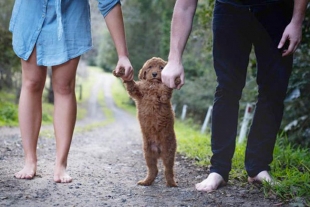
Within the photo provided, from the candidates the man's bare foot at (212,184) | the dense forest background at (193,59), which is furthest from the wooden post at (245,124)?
the man's bare foot at (212,184)

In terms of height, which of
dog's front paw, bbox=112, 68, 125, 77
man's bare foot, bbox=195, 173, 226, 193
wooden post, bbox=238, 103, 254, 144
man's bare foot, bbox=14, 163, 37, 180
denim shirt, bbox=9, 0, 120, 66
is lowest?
wooden post, bbox=238, 103, 254, 144

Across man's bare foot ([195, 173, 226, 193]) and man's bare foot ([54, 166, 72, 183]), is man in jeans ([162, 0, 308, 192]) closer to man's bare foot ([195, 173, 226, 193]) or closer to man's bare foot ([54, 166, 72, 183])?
man's bare foot ([195, 173, 226, 193])

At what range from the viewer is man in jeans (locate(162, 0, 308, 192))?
2787 millimetres

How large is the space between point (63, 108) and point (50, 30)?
0.61 metres

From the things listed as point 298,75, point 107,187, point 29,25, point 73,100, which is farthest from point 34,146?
point 298,75

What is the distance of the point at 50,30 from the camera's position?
2893 mm

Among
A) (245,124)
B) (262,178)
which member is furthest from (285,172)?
(245,124)

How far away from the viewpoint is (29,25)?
289 cm

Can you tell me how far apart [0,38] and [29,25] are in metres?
10.3

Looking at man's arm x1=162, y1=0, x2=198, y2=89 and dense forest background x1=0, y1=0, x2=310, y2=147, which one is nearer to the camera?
man's arm x1=162, y1=0, x2=198, y2=89

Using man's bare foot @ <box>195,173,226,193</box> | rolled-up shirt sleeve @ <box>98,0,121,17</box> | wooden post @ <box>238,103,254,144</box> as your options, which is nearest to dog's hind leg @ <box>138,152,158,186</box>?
man's bare foot @ <box>195,173,226,193</box>

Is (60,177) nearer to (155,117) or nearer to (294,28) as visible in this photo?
(155,117)

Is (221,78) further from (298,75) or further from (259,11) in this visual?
(298,75)

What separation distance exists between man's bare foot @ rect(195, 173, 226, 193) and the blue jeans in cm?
5
